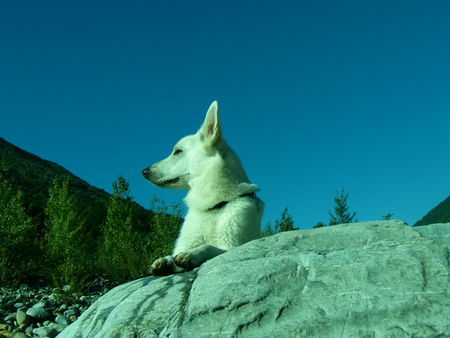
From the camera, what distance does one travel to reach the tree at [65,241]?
58.6 ft

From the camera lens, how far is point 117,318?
4809mm

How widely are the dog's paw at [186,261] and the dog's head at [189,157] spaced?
2097 millimetres

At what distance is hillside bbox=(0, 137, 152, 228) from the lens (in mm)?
38250

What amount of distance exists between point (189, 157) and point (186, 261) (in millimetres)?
2434

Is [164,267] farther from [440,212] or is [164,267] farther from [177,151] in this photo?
[440,212]

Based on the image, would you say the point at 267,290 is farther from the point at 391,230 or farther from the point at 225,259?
the point at 391,230

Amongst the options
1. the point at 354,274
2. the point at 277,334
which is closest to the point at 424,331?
the point at 354,274

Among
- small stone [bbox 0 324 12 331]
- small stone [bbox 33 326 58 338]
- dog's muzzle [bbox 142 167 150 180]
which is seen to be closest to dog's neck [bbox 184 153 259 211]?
dog's muzzle [bbox 142 167 150 180]

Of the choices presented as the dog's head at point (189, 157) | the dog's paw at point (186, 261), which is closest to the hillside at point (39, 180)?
the dog's head at point (189, 157)

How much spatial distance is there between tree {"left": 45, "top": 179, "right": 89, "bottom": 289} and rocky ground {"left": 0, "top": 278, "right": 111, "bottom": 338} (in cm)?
79

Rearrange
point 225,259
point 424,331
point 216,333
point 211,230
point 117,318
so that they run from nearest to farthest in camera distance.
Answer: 1. point 424,331
2. point 216,333
3. point 117,318
4. point 225,259
5. point 211,230

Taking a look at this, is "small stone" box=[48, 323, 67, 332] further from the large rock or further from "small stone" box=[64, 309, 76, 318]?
the large rock

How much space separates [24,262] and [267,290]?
52.0 feet

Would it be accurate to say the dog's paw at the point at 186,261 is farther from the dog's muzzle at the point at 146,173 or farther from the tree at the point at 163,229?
the tree at the point at 163,229
